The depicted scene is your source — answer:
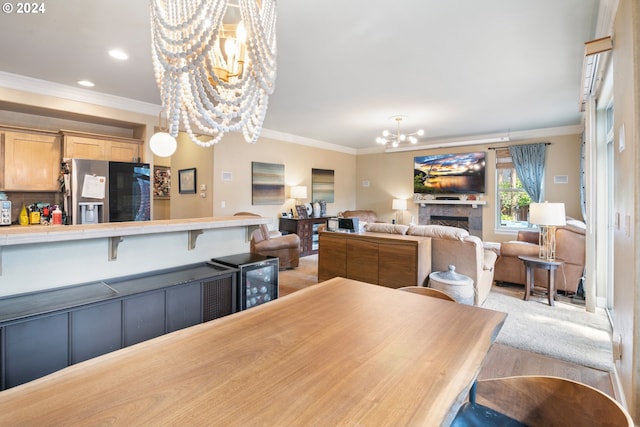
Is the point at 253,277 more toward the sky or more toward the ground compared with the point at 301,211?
more toward the ground

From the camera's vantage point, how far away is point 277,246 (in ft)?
16.8

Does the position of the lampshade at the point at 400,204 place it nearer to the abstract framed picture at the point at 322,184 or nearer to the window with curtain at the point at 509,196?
the abstract framed picture at the point at 322,184

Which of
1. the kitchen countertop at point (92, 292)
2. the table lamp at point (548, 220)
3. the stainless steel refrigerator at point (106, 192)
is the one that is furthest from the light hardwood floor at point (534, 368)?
the stainless steel refrigerator at point (106, 192)

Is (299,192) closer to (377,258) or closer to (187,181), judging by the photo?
(187,181)

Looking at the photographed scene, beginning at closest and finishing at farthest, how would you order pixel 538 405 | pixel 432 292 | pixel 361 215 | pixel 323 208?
pixel 538 405 < pixel 432 292 < pixel 323 208 < pixel 361 215

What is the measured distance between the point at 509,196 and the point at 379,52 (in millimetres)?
5158

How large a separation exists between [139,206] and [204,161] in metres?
1.72

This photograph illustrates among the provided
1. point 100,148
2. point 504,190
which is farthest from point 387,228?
point 100,148

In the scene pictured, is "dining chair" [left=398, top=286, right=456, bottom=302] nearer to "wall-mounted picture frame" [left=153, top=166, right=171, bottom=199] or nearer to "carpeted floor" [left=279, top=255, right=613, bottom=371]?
"carpeted floor" [left=279, top=255, right=613, bottom=371]

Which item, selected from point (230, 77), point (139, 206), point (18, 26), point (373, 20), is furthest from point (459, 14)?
point (139, 206)

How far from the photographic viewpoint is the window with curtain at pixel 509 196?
6406 millimetres

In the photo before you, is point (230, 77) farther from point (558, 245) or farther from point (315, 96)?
point (558, 245)

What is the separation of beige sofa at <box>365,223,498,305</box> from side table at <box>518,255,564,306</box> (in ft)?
1.40

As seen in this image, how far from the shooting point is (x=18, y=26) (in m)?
2.51
